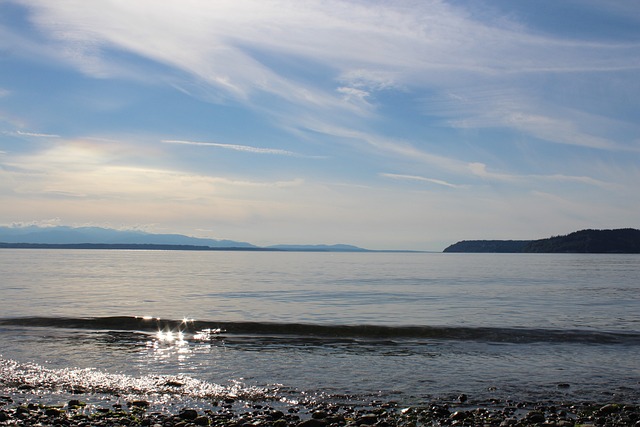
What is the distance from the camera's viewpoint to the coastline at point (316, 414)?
41.5ft

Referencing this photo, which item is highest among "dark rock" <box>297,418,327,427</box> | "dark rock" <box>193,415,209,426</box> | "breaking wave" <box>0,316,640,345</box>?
"dark rock" <box>297,418,327,427</box>

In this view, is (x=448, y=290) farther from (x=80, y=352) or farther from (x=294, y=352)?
(x=80, y=352)

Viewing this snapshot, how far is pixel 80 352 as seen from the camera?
21.8 m

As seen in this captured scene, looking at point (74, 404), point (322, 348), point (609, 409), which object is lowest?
point (322, 348)

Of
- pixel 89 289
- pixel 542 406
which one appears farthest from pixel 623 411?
pixel 89 289

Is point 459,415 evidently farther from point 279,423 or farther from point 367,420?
point 279,423

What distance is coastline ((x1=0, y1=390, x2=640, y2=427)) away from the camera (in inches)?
498

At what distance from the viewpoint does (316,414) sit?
521 inches

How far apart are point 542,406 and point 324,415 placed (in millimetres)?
6060

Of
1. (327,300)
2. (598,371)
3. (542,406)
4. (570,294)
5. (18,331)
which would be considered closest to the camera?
(542,406)

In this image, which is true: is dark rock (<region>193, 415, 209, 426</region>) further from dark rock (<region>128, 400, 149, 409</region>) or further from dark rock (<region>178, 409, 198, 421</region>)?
dark rock (<region>128, 400, 149, 409</region>)

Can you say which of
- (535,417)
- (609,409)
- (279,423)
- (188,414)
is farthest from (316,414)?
(609,409)

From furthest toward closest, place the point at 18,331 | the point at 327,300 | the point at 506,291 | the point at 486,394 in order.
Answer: the point at 506,291 < the point at 327,300 < the point at 18,331 < the point at 486,394

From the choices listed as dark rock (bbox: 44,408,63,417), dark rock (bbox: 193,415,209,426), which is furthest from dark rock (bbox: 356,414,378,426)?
dark rock (bbox: 44,408,63,417)
